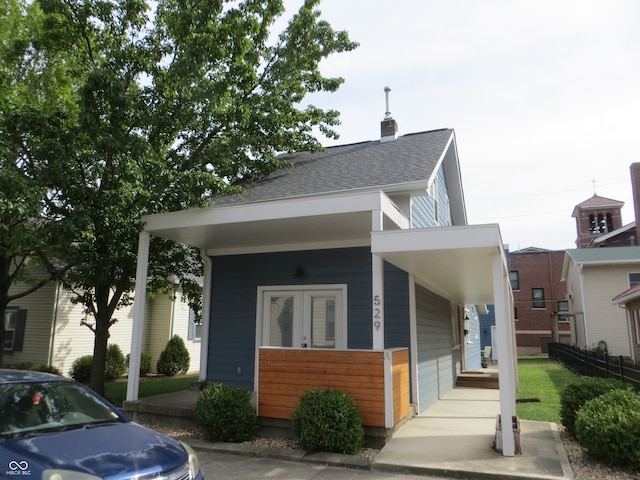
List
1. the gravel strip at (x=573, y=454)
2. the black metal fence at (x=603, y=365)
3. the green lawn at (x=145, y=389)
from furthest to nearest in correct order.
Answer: the black metal fence at (x=603, y=365) < the green lawn at (x=145, y=389) < the gravel strip at (x=573, y=454)

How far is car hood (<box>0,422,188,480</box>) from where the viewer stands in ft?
10.5

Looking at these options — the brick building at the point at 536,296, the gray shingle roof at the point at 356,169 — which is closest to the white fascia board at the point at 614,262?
the brick building at the point at 536,296

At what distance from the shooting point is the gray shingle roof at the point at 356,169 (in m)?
9.00

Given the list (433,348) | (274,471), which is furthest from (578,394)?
(274,471)

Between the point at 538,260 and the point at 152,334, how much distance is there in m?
34.3

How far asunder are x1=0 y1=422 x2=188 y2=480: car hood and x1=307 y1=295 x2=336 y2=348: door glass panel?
5.06m

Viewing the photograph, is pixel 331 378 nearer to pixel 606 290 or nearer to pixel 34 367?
pixel 34 367

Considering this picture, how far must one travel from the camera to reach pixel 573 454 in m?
5.96

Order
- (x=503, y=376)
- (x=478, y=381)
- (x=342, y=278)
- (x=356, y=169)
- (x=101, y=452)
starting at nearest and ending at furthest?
(x=101, y=452), (x=503, y=376), (x=342, y=278), (x=356, y=169), (x=478, y=381)

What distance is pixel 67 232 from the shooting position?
798cm

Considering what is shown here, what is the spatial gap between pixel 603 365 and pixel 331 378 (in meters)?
11.3

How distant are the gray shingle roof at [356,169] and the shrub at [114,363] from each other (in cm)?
804

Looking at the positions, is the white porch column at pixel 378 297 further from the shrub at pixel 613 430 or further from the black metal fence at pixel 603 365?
the black metal fence at pixel 603 365

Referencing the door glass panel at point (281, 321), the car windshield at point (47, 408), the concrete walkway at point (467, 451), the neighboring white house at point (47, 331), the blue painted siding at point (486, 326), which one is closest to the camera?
the car windshield at point (47, 408)
